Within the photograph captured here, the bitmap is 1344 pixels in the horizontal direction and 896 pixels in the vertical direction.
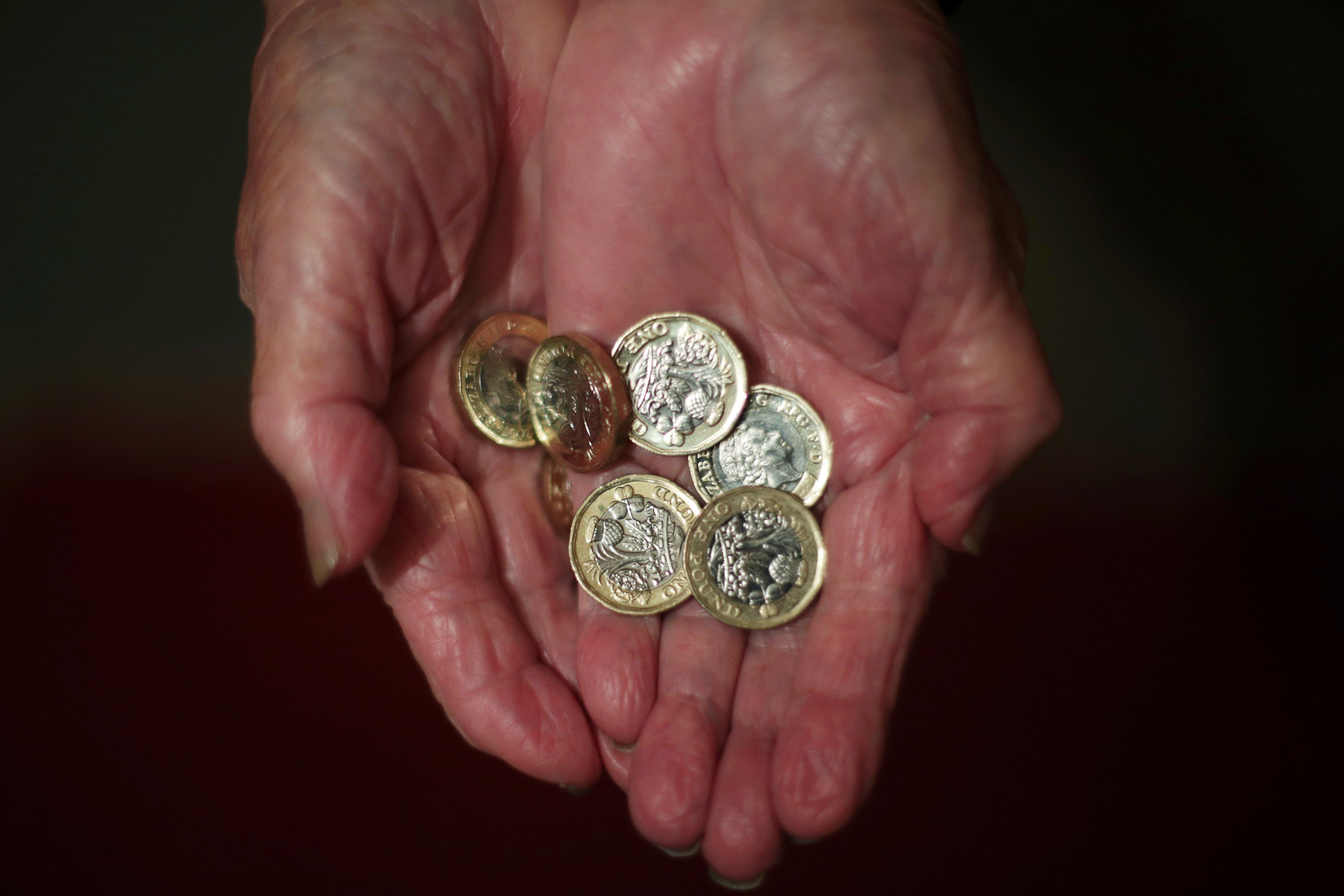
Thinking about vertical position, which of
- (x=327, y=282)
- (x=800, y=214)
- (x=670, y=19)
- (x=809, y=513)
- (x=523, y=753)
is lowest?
(x=523, y=753)

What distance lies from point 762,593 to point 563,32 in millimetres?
1661

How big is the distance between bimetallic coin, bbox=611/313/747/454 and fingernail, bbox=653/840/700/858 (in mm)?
904

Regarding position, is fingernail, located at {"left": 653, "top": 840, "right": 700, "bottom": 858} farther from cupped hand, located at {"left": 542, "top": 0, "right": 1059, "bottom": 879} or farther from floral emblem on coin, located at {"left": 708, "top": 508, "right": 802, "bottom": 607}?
floral emblem on coin, located at {"left": 708, "top": 508, "right": 802, "bottom": 607}

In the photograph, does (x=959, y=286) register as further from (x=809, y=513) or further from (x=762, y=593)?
(x=762, y=593)

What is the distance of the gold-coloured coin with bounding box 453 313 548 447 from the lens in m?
2.23

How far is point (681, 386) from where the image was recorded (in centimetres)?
217

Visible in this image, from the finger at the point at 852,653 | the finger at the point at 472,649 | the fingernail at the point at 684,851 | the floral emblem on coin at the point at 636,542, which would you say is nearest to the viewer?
the finger at the point at 852,653

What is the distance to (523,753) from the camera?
1825mm

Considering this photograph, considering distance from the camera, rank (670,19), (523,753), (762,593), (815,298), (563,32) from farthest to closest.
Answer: (563,32)
(670,19)
(815,298)
(762,593)
(523,753)

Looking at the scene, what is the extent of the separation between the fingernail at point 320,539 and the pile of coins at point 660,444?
1.89ft

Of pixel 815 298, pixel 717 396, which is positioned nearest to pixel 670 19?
pixel 815 298

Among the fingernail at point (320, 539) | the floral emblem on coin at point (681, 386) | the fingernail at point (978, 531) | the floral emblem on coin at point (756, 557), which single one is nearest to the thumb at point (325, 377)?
the fingernail at point (320, 539)

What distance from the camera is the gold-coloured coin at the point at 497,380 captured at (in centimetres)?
223

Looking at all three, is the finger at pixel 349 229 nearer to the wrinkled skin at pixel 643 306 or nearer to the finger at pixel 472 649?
the wrinkled skin at pixel 643 306
